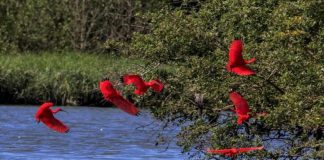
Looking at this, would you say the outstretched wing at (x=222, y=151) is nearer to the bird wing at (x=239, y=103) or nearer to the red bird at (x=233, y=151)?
the red bird at (x=233, y=151)

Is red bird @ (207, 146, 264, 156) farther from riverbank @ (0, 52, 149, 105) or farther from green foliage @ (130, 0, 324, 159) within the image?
riverbank @ (0, 52, 149, 105)

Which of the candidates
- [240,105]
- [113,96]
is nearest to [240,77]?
[240,105]

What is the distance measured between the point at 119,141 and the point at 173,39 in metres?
8.30

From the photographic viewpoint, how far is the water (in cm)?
1956

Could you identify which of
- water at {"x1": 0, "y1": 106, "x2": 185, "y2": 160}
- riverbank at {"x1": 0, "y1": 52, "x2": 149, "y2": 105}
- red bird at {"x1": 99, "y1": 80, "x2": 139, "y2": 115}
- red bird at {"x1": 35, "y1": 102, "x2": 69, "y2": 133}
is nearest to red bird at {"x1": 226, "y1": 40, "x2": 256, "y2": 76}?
red bird at {"x1": 99, "y1": 80, "x2": 139, "y2": 115}

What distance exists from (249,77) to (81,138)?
30.3 ft

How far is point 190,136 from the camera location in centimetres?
1422

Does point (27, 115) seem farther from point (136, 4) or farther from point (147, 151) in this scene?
point (136, 4)

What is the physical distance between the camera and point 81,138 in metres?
22.9

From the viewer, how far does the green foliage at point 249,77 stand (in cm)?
1335

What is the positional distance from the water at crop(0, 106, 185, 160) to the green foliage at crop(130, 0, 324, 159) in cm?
166

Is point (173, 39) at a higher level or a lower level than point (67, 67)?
higher

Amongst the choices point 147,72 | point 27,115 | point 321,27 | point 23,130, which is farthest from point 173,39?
point 27,115

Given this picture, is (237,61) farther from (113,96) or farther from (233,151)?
(113,96)
